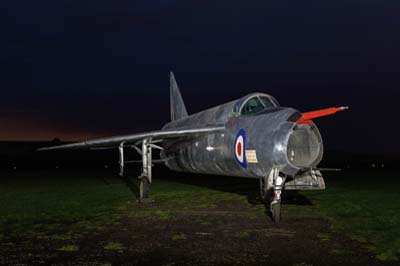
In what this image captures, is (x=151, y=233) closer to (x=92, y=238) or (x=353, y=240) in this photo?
(x=92, y=238)

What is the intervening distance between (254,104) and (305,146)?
2.20m

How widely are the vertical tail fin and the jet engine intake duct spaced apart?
1108cm

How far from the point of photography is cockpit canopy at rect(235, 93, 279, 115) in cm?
1265

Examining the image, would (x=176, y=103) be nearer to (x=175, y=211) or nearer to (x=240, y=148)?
(x=175, y=211)

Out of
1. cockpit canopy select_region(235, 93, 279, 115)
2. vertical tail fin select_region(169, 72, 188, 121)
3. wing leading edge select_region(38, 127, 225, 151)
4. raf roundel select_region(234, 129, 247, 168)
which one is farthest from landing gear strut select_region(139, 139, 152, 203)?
vertical tail fin select_region(169, 72, 188, 121)

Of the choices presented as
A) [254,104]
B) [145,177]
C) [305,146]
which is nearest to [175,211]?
[145,177]

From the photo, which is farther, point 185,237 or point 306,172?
point 306,172

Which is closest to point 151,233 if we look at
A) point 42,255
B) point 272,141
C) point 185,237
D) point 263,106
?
point 185,237

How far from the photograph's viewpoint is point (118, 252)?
7746mm

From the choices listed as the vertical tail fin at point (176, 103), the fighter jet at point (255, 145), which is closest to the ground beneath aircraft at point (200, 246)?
the fighter jet at point (255, 145)

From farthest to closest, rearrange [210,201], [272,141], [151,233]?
[210,201] < [272,141] < [151,233]

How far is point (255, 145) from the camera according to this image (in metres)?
11.3

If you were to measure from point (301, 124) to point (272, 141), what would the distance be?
Result: 908 millimetres

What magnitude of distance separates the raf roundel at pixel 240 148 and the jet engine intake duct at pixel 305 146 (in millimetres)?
1317
